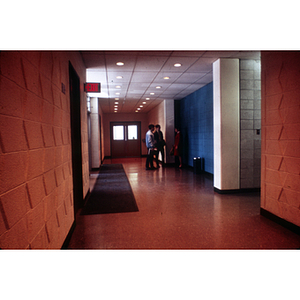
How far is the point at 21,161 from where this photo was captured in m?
1.48

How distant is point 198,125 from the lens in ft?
26.3

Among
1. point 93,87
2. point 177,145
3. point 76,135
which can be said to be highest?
point 93,87

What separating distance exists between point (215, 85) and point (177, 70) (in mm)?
1032

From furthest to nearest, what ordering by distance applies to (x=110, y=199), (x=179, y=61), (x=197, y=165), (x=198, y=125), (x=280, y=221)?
(x=198, y=125) → (x=197, y=165) → (x=179, y=61) → (x=110, y=199) → (x=280, y=221)

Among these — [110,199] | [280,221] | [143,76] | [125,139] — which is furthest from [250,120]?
[125,139]

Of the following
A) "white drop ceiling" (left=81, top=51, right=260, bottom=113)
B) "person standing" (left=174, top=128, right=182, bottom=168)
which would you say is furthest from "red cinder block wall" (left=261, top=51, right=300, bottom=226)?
"person standing" (left=174, top=128, right=182, bottom=168)

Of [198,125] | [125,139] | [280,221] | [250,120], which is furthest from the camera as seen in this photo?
[125,139]

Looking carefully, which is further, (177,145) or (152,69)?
(177,145)

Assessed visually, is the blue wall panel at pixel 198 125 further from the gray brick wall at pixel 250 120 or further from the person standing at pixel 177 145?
the gray brick wall at pixel 250 120

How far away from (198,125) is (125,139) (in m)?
7.40

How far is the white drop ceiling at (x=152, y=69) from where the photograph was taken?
4344 millimetres

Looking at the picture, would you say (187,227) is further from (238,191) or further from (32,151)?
(238,191)

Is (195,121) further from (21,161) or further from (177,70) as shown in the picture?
(21,161)

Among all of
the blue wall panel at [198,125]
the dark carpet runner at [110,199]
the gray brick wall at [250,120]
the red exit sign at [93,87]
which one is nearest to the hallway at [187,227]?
the dark carpet runner at [110,199]
